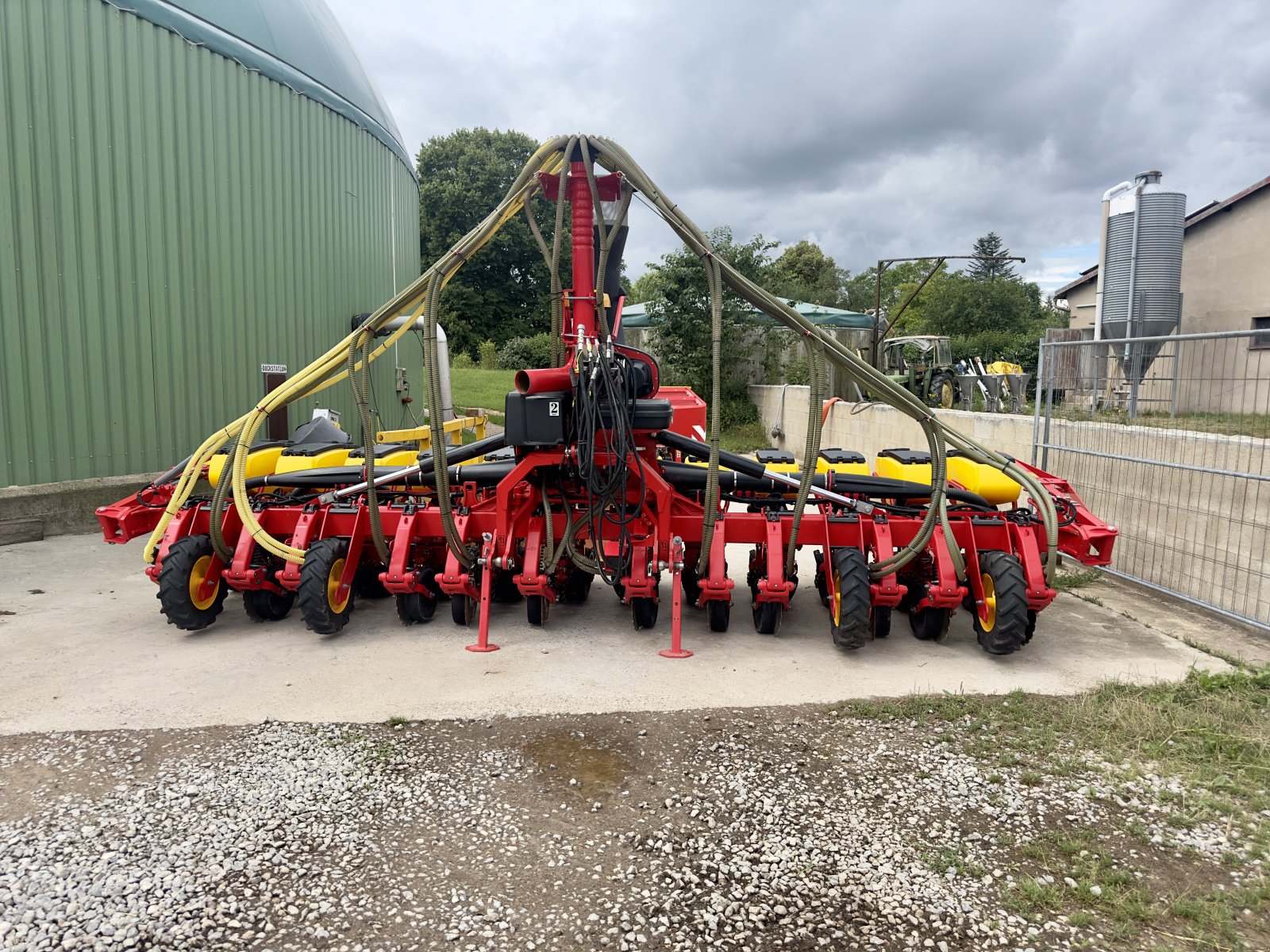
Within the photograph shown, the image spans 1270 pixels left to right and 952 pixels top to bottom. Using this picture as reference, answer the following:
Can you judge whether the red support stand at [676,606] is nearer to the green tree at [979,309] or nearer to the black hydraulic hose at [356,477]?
the black hydraulic hose at [356,477]

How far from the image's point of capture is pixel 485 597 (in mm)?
4781

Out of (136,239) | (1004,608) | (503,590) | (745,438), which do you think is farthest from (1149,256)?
(136,239)

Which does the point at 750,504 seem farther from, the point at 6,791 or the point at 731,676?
the point at 6,791

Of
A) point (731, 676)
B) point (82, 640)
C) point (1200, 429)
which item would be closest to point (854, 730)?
point (731, 676)

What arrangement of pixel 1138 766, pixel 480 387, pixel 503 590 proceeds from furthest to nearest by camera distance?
pixel 480 387 < pixel 503 590 < pixel 1138 766

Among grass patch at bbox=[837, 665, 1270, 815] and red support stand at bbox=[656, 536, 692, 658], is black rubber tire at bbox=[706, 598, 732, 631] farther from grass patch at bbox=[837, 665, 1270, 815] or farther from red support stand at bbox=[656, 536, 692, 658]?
grass patch at bbox=[837, 665, 1270, 815]

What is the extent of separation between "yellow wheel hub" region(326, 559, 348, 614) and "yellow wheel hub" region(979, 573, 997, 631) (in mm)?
3665

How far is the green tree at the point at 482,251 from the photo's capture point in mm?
31172

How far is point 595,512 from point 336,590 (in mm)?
1584

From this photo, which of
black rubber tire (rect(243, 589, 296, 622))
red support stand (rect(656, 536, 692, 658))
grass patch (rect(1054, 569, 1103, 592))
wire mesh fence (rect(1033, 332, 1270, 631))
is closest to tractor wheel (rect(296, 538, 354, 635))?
black rubber tire (rect(243, 589, 296, 622))

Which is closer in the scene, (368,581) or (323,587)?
(323,587)

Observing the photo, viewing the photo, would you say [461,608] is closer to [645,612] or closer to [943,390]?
[645,612]

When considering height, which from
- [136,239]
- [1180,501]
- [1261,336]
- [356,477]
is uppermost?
[136,239]

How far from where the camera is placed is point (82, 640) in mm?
4785
